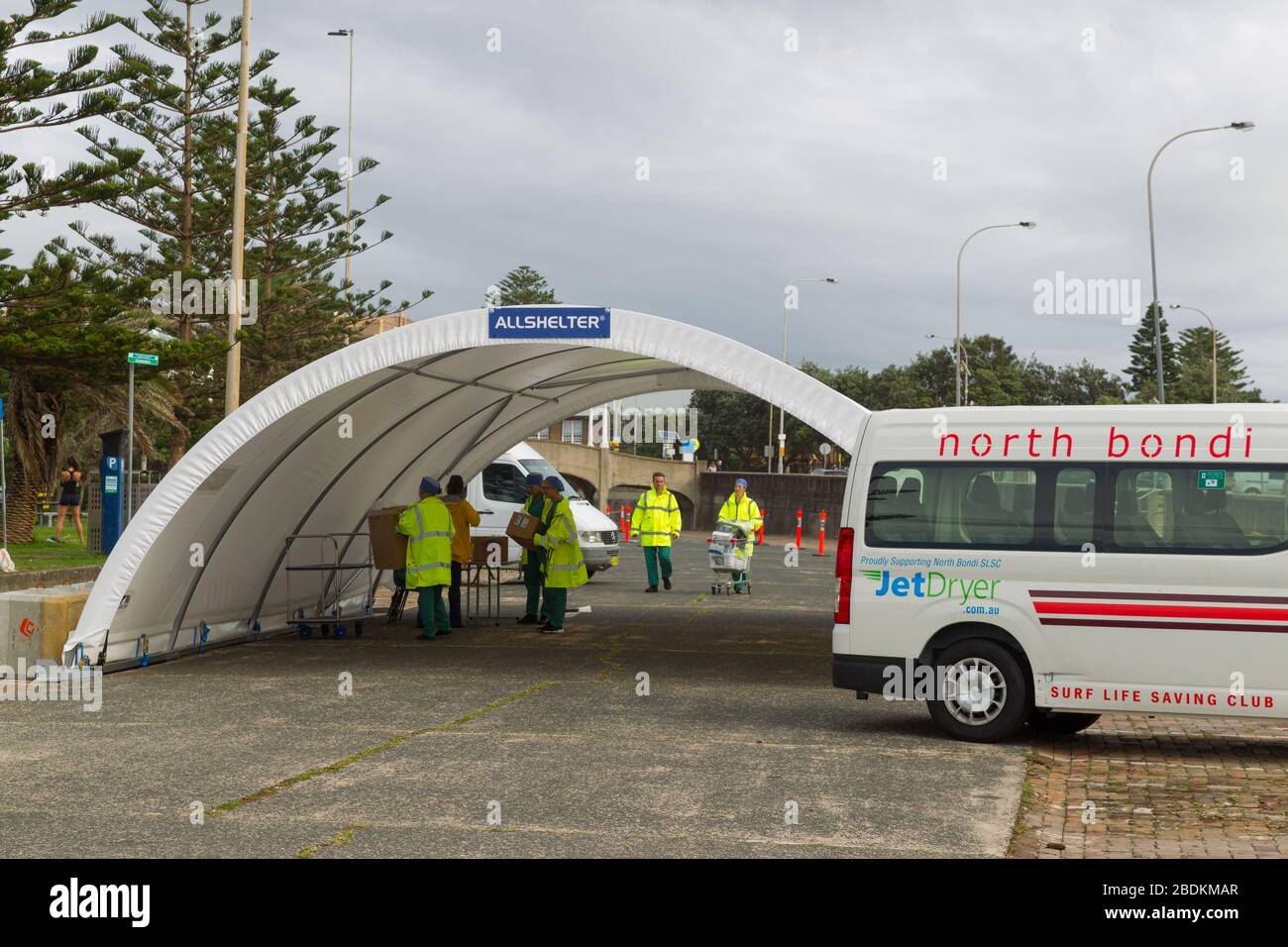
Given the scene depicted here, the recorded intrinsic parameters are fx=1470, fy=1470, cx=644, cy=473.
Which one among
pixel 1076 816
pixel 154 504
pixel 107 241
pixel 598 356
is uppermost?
pixel 107 241

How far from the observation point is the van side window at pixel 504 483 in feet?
78.5

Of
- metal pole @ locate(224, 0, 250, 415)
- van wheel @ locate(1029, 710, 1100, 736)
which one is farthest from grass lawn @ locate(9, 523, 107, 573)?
van wheel @ locate(1029, 710, 1100, 736)

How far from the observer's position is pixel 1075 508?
9578 millimetres

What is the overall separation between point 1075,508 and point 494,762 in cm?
407

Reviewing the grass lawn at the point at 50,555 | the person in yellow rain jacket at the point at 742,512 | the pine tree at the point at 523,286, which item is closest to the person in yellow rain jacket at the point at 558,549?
the person in yellow rain jacket at the point at 742,512

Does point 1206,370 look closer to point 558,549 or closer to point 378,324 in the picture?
point 378,324

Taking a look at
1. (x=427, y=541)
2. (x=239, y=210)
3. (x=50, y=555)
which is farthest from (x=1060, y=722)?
(x=50, y=555)

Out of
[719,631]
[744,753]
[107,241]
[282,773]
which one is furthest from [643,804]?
[107,241]

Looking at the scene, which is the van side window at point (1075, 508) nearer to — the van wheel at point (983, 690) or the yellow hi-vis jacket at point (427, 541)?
the van wheel at point (983, 690)

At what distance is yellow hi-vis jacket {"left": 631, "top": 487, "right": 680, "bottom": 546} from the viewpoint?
71.9ft

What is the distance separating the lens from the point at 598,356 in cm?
1739

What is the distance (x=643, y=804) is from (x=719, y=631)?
9.21 metres

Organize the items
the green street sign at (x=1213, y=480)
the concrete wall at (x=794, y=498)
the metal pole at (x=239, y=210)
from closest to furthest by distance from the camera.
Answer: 1. the green street sign at (x=1213, y=480)
2. the metal pole at (x=239, y=210)
3. the concrete wall at (x=794, y=498)

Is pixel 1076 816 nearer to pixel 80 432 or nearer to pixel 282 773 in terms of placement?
pixel 282 773
